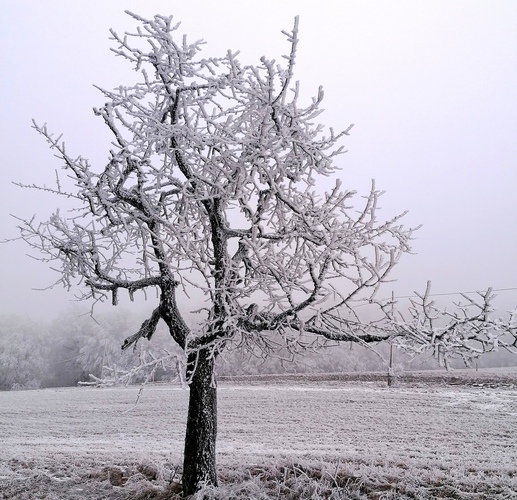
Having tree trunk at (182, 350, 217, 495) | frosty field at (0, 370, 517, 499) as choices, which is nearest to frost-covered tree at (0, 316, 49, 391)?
frosty field at (0, 370, 517, 499)

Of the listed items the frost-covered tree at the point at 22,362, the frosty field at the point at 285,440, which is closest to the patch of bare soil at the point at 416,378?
the frosty field at the point at 285,440

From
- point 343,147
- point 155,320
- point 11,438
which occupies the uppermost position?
point 343,147

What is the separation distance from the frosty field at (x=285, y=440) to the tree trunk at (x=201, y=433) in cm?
51

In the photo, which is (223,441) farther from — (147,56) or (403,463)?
(147,56)

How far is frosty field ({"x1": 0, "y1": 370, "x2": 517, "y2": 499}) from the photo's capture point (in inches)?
295

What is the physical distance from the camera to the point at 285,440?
13.0 metres

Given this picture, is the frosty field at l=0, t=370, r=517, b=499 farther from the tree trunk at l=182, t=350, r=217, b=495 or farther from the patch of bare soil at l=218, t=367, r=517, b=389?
the tree trunk at l=182, t=350, r=217, b=495

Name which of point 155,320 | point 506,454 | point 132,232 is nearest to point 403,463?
point 506,454

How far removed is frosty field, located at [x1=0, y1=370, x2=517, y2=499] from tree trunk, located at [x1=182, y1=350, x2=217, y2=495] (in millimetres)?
506

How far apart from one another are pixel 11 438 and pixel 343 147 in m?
14.1

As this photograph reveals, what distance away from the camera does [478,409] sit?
17.6 meters

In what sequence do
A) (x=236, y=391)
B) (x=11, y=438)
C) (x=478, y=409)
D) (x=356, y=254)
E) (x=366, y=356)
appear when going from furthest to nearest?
(x=366, y=356), (x=236, y=391), (x=478, y=409), (x=11, y=438), (x=356, y=254)

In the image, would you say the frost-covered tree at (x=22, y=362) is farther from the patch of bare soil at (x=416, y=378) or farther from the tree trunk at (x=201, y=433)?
the tree trunk at (x=201, y=433)

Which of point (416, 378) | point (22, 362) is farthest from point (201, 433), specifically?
point (22, 362)
